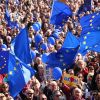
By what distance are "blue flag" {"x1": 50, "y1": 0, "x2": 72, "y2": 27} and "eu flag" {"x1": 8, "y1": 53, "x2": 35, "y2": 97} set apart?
6.23 m

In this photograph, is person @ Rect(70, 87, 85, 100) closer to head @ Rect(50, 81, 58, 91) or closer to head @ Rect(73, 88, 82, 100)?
head @ Rect(73, 88, 82, 100)

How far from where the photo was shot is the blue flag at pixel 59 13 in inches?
666

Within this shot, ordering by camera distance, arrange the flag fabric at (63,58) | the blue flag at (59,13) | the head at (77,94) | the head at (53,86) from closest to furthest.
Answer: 1. the head at (77,94)
2. the head at (53,86)
3. the flag fabric at (63,58)
4. the blue flag at (59,13)

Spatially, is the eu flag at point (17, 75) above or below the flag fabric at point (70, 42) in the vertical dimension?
below

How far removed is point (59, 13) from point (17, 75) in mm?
6675

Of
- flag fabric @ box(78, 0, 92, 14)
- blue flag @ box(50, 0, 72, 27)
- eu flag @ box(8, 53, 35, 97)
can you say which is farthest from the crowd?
flag fabric @ box(78, 0, 92, 14)

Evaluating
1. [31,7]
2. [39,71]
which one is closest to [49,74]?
[39,71]

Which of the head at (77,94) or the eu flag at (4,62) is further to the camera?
the eu flag at (4,62)

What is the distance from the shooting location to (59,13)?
1698cm

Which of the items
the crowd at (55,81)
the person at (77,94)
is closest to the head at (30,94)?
the crowd at (55,81)

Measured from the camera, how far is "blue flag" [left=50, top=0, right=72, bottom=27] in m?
16.9

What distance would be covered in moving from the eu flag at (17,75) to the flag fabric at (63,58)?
165 cm

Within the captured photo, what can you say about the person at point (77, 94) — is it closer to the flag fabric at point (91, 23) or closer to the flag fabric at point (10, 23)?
the flag fabric at point (91, 23)

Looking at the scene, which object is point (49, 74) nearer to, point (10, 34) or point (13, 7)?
point (10, 34)
